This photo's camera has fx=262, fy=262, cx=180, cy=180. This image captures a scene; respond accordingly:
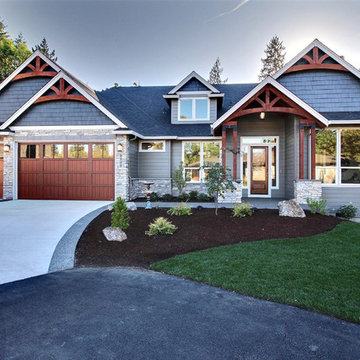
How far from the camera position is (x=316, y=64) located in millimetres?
10906

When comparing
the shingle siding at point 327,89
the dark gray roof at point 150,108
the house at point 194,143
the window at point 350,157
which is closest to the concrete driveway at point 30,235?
the house at point 194,143

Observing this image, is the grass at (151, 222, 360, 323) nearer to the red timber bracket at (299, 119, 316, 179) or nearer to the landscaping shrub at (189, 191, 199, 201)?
the red timber bracket at (299, 119, 316, 179)

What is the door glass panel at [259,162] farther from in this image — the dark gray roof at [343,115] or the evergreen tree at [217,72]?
the evergreen tree at [217,72]

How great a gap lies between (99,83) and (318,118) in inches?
1002

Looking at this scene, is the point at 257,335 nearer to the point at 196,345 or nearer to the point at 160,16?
the point at 196,345

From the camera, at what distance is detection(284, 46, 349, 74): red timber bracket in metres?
10.9

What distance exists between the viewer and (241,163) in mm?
11766

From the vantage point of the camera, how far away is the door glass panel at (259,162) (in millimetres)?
11945

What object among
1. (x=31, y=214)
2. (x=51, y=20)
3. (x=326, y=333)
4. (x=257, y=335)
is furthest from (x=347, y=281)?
(x=51, y=20)

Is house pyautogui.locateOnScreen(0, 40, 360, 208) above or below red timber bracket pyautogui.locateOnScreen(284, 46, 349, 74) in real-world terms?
below

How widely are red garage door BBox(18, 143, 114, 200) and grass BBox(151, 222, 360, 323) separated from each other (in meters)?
7.48

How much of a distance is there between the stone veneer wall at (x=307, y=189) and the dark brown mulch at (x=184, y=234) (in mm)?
1673

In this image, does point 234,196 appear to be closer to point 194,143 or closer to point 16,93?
point 194,143

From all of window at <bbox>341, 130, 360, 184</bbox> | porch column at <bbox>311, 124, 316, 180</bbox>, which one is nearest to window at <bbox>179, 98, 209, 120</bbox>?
porch column at <bbox>311, 124, 316, 180</bbox>
